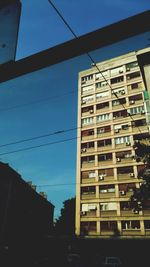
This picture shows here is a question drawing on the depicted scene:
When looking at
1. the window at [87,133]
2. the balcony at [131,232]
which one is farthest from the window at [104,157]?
the balcony at [131,232]

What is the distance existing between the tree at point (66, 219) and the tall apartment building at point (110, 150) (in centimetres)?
1142

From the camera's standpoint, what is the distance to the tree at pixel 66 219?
143 ft

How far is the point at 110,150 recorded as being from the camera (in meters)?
36.1

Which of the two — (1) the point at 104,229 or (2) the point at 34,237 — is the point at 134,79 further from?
(2) the point at 34,237

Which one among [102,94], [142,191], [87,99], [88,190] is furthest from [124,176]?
[142,191]

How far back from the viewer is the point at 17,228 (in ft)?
89.3

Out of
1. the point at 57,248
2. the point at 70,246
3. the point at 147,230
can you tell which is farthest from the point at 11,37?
the point at 57,248

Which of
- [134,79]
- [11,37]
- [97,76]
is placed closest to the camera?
[11,37]

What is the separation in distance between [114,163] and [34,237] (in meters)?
14.5

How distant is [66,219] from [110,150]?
17282 mm

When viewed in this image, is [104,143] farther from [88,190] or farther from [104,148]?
[88,190]

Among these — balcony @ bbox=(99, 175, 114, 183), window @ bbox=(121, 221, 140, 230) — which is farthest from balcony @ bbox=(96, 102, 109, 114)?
window @ bbox=(121, 221, 140, 230)

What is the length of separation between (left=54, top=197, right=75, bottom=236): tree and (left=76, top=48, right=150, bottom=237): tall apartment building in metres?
11.4

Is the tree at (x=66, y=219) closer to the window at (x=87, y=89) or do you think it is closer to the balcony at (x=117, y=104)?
the balcony at (x=117, y=104)
